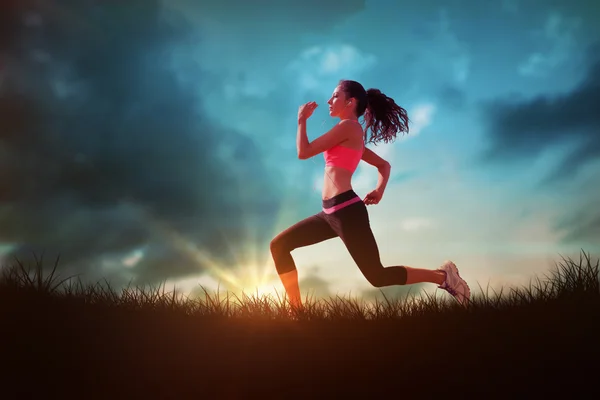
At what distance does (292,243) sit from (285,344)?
5.31 feet

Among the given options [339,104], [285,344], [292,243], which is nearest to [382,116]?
[339,104]

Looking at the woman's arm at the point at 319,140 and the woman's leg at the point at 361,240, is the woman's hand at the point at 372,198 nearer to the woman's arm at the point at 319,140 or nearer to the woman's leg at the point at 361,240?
the woman's leg at the point at 361,240

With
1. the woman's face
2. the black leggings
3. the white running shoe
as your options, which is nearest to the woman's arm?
the woman's face

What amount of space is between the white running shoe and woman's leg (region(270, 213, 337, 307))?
1484 mm

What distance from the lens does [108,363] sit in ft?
13.7

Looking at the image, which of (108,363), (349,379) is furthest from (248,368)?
(108,363)

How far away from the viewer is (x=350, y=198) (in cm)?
580

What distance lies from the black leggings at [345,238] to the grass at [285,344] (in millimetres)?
328

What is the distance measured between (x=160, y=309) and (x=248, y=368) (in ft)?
6.22

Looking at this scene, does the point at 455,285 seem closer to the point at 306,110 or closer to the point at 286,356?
the point at 306,110

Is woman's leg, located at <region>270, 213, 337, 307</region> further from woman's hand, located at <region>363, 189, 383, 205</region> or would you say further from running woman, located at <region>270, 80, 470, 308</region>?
woman's hand, located at <region>363, 189, 383, 205</region>

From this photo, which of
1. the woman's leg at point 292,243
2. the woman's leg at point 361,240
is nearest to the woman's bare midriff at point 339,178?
the woman's leg at point 361,240

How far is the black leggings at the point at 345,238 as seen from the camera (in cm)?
576

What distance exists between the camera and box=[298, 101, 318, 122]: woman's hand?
5.63m
